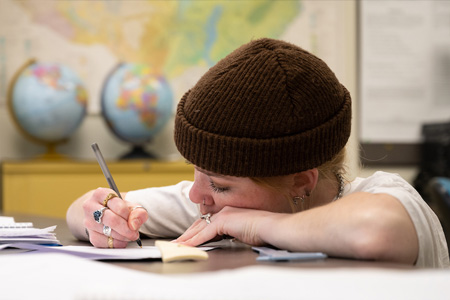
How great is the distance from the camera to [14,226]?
1.23 metres

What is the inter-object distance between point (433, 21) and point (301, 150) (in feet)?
10.7

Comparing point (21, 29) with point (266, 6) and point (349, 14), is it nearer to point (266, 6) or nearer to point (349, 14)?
point (266, 6)

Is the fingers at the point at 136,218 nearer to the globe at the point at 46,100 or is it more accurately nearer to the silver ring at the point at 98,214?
the silver ring at the point at 98,214

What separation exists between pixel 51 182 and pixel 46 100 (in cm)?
38

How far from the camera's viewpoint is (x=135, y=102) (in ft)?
9.78

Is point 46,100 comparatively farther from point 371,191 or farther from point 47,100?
point 371,191

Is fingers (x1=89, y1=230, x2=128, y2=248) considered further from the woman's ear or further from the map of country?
the map of country

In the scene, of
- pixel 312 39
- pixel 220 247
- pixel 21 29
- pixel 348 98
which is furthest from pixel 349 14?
pixel 220 247

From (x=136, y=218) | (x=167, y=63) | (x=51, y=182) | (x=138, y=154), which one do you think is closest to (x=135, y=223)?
(x=136, y=218)

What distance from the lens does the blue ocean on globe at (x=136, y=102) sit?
299 cm

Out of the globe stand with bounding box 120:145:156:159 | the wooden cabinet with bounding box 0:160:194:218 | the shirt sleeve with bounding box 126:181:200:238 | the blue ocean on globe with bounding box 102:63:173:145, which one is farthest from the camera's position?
the globe stand with bounding box 120:145:156:159

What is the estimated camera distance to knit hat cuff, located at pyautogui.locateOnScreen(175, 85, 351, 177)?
1.01 metres

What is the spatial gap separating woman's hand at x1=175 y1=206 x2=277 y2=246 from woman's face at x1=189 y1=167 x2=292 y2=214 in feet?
0.09

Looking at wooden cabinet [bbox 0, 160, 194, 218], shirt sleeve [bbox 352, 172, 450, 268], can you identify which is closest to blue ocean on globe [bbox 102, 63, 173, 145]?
wooden cabinet [bbox 0, 160, 194, 218]
